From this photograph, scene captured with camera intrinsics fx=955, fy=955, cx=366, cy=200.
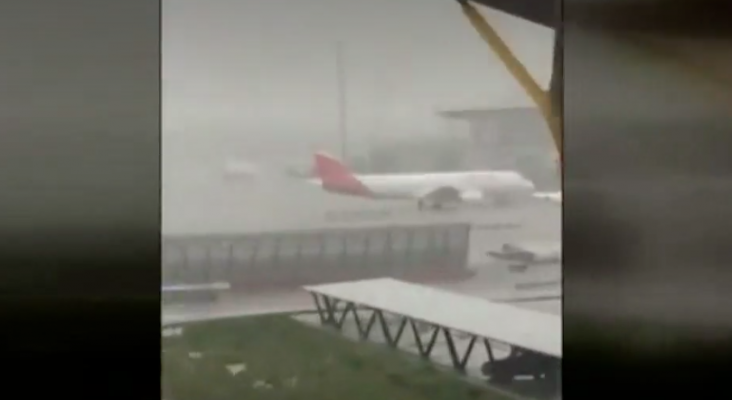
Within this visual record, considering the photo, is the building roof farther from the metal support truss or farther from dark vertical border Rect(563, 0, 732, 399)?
the metal support truss

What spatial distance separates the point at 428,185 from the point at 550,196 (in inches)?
4.8

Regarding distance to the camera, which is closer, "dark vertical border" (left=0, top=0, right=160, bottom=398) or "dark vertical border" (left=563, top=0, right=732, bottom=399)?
"dark vertical border" (left=0, top=0, right=160, bottom=398)

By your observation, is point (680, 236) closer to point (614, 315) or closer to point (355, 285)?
point (614, 315)

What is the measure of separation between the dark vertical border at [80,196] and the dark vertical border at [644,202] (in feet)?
1.31

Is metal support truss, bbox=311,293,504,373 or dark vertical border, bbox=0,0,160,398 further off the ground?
dark vertical border, bbox=0,0,160,398

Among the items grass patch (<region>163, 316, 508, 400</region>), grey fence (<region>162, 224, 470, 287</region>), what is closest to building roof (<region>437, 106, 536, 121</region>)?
grey fence (<region>162, 224, 470, 287</region>)

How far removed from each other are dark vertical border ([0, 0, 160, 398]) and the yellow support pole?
0.30 meters

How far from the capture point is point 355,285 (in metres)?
0.89

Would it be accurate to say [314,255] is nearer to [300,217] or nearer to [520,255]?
[300,217]

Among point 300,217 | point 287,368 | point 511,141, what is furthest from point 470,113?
→ point 287,368

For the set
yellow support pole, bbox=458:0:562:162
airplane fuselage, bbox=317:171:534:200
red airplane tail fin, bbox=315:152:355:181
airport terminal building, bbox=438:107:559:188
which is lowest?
airplane fuselage, bbox=317:171:534:200

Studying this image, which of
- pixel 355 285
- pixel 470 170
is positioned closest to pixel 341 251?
pixel 355 285

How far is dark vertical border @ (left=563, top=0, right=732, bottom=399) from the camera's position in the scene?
930 mm

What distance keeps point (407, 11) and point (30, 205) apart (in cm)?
38
